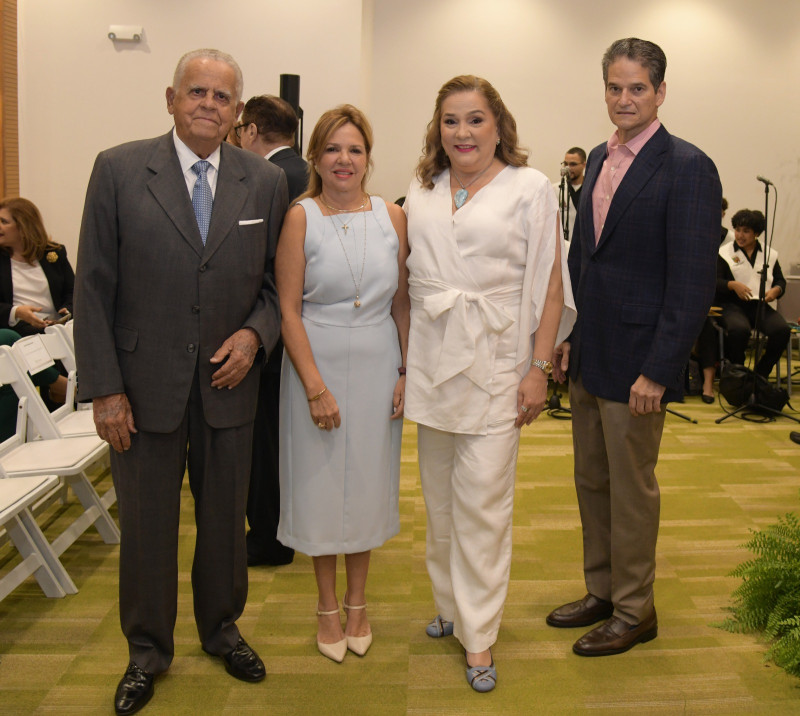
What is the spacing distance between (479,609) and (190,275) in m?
1.37

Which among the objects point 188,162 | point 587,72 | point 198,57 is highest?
point 587,72

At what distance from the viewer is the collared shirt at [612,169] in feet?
8.71

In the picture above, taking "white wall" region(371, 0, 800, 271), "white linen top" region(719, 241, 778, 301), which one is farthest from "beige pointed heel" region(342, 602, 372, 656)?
"white wall" region(371, 0, 800, 271)

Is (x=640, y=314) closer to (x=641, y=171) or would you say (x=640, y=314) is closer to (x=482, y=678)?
(x=641, y=171)

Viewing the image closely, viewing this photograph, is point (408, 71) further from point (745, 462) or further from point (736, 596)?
point (736, 596)

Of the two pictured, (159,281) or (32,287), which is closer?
(159,281)

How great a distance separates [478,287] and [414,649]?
127 cm

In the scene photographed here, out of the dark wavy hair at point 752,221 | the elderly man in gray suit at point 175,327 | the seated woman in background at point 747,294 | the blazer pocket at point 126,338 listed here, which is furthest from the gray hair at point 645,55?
the dark wavy hair at point 752,221

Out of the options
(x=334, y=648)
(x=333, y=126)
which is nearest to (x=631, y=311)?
(x=333, y=126)

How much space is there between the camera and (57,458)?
134 inches

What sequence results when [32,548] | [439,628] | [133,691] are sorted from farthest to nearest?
1. [32,548]
2. [439,628]
3. [133,691]

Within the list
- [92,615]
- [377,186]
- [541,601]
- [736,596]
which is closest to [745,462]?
[736,596]

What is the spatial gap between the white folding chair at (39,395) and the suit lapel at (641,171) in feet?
7.95

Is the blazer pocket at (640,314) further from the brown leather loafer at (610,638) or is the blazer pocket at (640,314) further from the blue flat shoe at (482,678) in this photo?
the blue flat shoe at (482,678)
